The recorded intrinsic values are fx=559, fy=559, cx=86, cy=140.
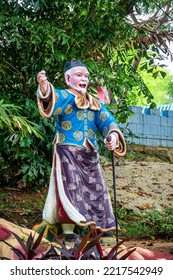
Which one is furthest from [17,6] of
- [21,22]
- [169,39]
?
[169,39]

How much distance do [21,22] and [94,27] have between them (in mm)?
696

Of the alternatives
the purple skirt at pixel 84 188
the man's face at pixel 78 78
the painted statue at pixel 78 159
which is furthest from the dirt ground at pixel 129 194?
the man's face at pixel 78 78

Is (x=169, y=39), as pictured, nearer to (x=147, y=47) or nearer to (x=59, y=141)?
(x=147, y=47)

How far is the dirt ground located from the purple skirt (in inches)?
18.5

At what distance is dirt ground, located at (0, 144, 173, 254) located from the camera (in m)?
5.60

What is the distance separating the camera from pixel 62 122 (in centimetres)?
415

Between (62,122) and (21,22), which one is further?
(21,22)

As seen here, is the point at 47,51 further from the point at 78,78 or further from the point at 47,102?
the point at 47,102

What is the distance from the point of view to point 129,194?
6.46 m

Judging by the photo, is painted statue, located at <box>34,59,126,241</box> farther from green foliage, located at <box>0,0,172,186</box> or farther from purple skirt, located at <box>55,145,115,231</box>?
green foliage, located at <box>0,0,172,186</box>

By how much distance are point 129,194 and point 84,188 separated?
7.72 feet

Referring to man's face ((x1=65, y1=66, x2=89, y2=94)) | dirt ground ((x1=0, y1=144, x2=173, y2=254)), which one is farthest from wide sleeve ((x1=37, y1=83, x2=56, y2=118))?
dirt ground ((x1=0, y1=144, x2=173, y2=254))
